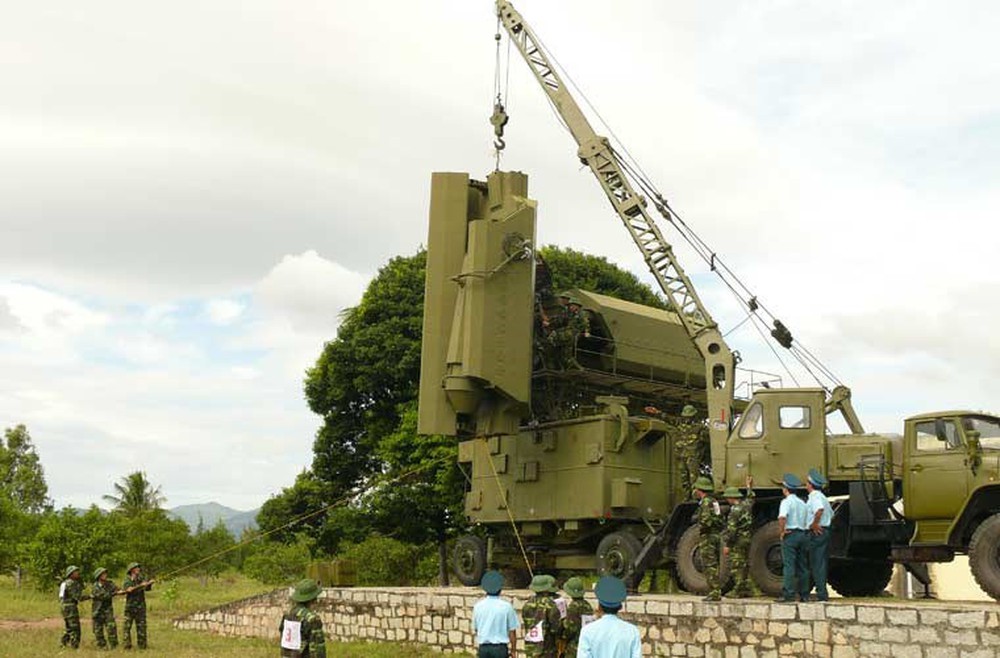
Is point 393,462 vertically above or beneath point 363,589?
above

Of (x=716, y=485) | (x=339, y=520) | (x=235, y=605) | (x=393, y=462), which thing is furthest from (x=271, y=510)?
(x=716, y=485)

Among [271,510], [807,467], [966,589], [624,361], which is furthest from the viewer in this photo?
[271,510]

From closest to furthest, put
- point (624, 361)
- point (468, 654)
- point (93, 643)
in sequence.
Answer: point (468, 654)
point (93, 643)
point (624, 361)

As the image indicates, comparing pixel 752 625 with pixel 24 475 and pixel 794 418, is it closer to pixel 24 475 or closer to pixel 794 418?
pixel 794 418

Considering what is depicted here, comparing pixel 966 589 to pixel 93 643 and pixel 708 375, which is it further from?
pixel 93 643

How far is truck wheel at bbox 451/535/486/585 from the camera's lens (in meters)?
20.2

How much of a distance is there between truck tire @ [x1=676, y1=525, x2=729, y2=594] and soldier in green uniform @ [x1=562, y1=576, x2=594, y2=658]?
5.56 metres

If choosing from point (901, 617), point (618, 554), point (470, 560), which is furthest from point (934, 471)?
point (470, 560)

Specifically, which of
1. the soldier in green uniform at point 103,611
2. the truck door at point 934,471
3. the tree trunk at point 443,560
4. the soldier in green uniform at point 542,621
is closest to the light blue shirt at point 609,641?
the soldier in green uniform at point 542,621

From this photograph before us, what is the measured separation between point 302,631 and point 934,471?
8.81 meters

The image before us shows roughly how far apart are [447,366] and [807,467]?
655 centimetres

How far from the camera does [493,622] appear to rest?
9.97m

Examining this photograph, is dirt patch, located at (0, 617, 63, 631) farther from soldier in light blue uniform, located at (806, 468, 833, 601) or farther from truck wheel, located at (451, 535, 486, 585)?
soldier in light blue uniform, located at (806, 468, 833, 601)

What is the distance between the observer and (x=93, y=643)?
18.8 metres
